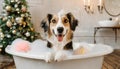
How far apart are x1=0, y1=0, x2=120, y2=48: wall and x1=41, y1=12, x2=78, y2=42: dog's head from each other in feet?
11.5

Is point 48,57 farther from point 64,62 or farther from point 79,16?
point 79,16

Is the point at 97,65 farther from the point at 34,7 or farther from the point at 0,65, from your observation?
the point at 34,7

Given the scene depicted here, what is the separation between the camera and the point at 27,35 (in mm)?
4266

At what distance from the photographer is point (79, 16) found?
5.42 metres

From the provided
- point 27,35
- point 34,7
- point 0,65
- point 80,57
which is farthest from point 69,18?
point 34,7

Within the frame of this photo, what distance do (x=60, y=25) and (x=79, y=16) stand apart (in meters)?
3.82

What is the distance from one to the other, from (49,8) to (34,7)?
1.15 ft

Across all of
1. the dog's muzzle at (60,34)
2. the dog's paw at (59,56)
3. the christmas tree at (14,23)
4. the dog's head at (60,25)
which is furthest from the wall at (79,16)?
the dog's paw at (59,56)

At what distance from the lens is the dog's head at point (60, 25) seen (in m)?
1.65

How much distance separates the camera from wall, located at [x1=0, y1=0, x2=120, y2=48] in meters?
5.29

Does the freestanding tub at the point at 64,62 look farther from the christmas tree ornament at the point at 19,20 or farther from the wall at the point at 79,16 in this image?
the wall at the point at 79,16

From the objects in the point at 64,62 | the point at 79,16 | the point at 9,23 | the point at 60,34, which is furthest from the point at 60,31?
the point at 79,16

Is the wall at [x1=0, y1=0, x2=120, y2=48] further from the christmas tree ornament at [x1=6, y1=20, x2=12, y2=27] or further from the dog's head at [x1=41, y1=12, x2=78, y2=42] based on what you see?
the dog's head at [x1=41, y1=12, x2=78, y2=42]

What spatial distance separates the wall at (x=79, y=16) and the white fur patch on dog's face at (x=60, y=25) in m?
3.57
